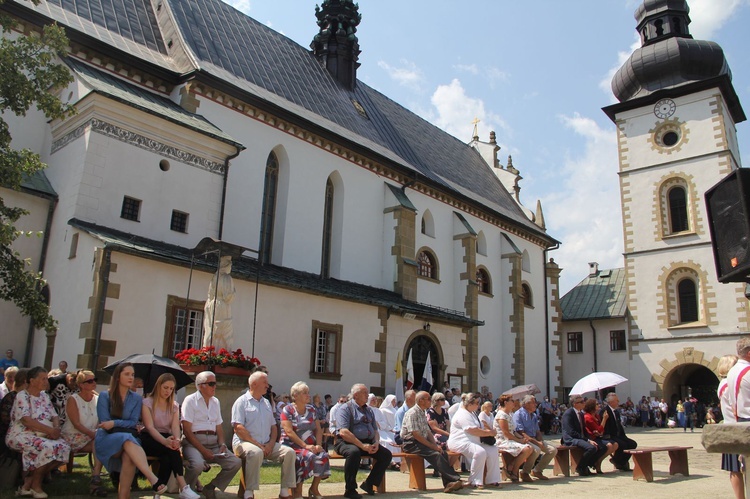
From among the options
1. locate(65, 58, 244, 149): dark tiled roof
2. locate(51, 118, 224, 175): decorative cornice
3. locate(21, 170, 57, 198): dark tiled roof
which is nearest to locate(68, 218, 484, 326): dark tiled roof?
locate(21, 170, 57, 198): dark tiled roof

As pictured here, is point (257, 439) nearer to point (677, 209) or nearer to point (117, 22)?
point (117, 22)

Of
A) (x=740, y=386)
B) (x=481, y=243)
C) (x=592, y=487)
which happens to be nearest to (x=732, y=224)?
(x=740, y=386)

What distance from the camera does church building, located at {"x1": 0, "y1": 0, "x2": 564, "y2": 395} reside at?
14773 millimetres

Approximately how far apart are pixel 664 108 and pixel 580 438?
1126 inches

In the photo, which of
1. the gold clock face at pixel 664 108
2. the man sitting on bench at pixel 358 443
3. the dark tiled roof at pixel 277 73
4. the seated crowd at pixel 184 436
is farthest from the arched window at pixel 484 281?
the man sitting on bench at pixel 358 443

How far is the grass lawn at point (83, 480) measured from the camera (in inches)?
310

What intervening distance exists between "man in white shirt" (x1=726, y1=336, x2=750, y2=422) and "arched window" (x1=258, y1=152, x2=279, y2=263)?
15.4 metres

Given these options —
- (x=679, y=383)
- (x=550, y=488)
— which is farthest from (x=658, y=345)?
(x=550, y=488)

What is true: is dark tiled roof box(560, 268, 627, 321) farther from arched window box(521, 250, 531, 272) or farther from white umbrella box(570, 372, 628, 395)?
white umbrella box(570, 372, 628, 395)

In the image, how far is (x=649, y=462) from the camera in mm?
11398

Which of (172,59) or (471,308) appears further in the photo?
(471,308)

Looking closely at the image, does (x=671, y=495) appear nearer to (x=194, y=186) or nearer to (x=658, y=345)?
(x=194, y=186)

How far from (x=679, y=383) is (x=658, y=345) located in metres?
2.53

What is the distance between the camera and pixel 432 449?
1023cm
